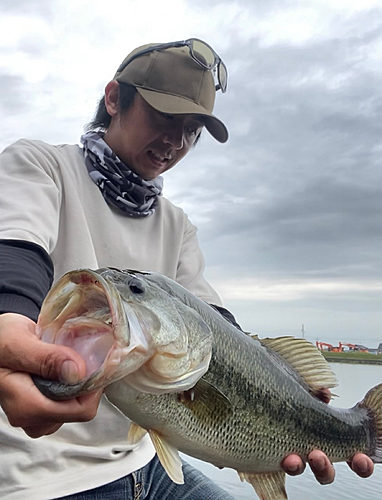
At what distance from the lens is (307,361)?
228 centimetres

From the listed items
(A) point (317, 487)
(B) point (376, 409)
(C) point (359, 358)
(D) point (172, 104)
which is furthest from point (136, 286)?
(C) point (359, 358)

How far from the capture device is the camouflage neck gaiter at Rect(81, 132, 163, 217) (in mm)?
2674

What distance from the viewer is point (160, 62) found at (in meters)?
2.74

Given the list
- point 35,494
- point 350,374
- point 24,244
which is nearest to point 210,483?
point 35,494

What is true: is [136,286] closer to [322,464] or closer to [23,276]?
[23,276]

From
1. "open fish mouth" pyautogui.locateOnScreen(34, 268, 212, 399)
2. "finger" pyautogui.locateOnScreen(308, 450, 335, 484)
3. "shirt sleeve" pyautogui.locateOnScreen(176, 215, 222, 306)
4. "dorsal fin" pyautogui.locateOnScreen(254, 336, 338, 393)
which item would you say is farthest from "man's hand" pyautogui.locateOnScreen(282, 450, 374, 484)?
"shirt sleeve" pyautogui.locateOnScreen(176, 215, 222, 306)

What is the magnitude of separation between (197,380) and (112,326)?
49cm

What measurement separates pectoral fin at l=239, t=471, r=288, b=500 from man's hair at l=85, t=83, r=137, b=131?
2.01m

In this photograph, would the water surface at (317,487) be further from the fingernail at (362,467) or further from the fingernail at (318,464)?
the fingernail at (318,464)

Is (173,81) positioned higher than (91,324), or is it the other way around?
(173,81)

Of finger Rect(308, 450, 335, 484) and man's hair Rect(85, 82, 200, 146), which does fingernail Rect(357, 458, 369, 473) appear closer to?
finger Rect(308, 450, 335, 484)

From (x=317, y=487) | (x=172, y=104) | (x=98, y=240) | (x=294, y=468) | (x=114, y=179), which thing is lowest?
(x=317, y=487)

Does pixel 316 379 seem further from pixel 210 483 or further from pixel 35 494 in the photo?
pixel 35 494

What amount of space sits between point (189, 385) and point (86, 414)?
374 millimetres
